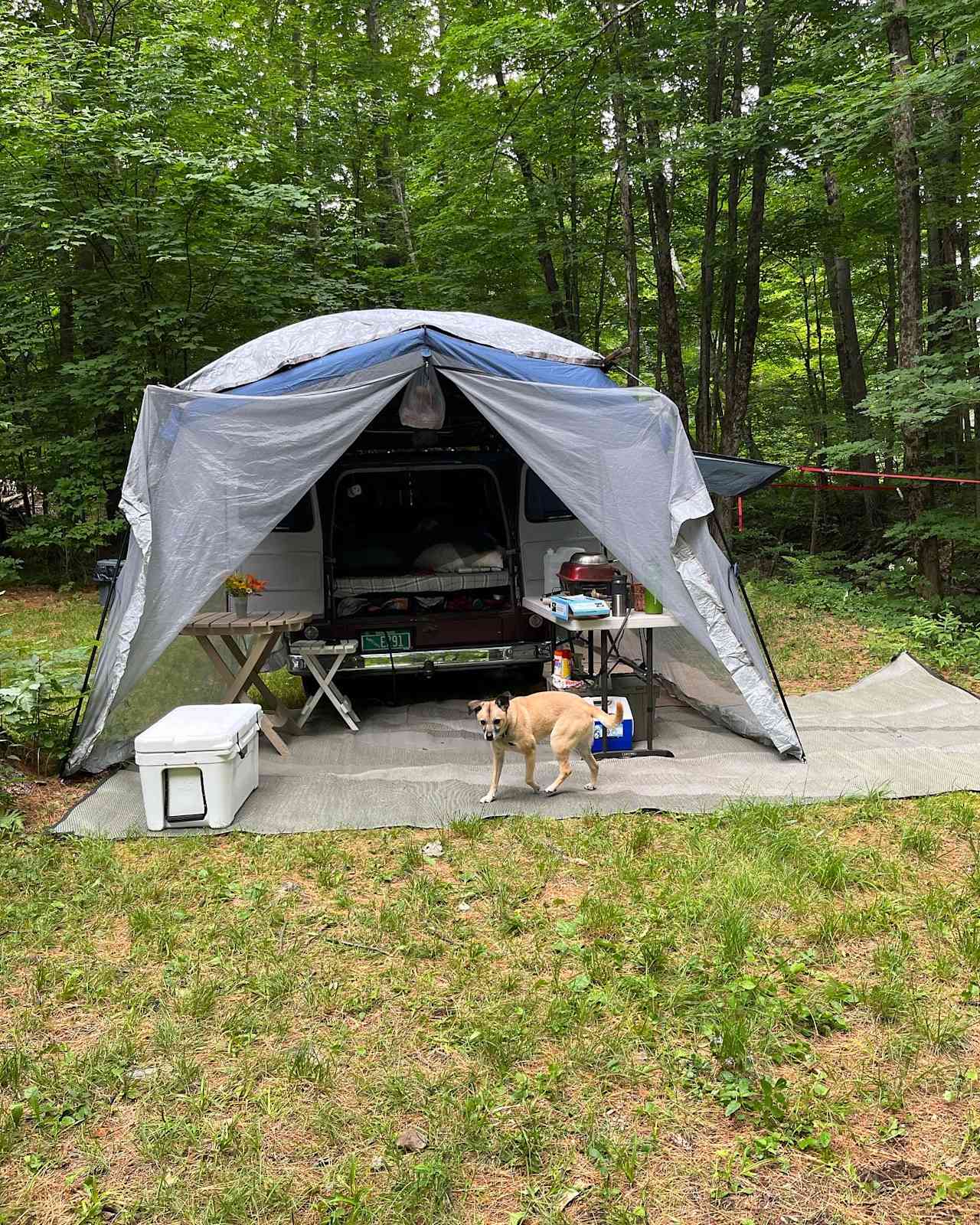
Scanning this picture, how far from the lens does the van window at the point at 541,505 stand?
6.75 metres

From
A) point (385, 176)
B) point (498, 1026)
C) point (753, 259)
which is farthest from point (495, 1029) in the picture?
point (385, 176)

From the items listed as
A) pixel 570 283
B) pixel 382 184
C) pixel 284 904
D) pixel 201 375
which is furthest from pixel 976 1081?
pixel 382 184

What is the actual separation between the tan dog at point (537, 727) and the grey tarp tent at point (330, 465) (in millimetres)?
912

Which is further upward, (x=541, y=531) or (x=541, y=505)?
(x=541, y=505)

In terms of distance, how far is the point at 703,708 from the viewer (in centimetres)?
607

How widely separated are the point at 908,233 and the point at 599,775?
602cm

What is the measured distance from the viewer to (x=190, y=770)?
13.2 ft

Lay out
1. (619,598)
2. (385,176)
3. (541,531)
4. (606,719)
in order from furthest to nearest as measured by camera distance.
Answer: (385,176) → (541,531) → (619,598) → (606,719)

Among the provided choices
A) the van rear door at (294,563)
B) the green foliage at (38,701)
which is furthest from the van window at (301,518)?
the green foliage at (38,701)

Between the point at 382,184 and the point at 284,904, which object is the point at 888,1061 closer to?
the point at 284,904

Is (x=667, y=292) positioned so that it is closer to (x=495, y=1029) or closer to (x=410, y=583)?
(x=410, y=583)

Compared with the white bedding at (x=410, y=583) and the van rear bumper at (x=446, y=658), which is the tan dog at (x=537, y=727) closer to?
the van rear bumper at (x=446, y=658)

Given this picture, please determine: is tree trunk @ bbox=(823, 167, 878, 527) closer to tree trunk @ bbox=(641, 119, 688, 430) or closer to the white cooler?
tree trunk @ bbox=(641, 119, 688, 430)

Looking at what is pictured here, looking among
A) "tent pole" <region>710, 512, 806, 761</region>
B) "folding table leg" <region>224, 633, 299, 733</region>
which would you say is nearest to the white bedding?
"folding table leg" <region>224, 633, 299, 733</region>
